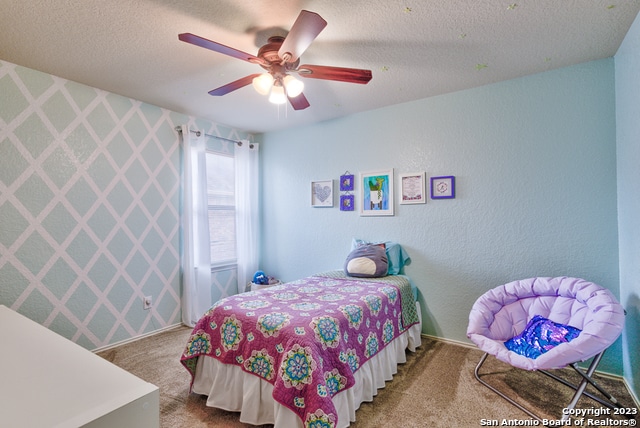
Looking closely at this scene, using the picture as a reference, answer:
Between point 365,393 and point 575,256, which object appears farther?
point 575,256

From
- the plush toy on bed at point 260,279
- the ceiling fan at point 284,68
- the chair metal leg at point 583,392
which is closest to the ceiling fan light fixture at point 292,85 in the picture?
the ceiling fan at point 284,68

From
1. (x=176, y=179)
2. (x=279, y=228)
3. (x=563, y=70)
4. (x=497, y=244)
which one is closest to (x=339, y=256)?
(x=279, y=228)

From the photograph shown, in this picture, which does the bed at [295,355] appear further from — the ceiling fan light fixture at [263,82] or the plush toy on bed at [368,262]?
the ceiling fan light fixture at [263,82]

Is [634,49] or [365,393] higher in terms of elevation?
[634,49]

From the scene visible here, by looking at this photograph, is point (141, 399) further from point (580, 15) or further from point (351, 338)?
point (580, 15)

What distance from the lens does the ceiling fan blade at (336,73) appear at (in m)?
1.85

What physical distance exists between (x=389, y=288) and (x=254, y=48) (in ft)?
6.79

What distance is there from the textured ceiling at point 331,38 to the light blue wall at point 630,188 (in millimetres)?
167

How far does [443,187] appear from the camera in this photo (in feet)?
9.72

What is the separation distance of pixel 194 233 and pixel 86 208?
3.43 feet

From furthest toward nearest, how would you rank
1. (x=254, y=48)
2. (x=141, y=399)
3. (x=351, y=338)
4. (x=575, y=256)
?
(x=575, y=256) < (x=254, y=48) < (x=351, y=338) < (x=141, y=399)

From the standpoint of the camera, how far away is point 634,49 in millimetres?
1870

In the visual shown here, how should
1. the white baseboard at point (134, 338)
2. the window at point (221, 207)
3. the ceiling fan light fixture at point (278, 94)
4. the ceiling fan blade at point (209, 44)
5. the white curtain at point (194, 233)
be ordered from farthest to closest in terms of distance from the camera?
the window at point (221, 207) < the white curtain at point (194, 233) < the white baseboard at point (134, 338) < the ceiling fan light fixture at point (278, 94) < the ceiling fan blade at point (209, 44)

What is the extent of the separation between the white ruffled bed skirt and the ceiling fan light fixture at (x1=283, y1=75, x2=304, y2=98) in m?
1.74
